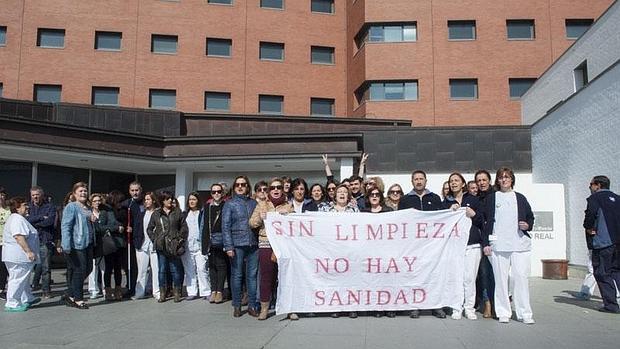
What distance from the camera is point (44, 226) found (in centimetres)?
1009

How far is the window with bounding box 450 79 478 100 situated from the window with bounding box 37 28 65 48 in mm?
22933

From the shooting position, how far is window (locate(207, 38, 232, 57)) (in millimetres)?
31422

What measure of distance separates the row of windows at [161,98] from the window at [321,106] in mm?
2058

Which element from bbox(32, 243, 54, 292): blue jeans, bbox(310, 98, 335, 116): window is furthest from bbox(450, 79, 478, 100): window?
bbox(32, 243, 54, 292): blue jeans

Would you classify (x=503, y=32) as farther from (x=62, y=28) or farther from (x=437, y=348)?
(x=437, y=348)

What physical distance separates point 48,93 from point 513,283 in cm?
2963

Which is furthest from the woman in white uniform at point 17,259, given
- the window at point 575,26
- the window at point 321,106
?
the window at point 575,26

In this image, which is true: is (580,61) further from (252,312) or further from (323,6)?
(323,6)

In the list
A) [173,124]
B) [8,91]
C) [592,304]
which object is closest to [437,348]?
[592,304]

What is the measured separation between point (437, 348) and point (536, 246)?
9.25m

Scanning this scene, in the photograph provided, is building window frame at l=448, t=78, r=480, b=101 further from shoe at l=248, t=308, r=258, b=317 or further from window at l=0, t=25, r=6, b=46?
window at l=0, t=25, r=6, b=46

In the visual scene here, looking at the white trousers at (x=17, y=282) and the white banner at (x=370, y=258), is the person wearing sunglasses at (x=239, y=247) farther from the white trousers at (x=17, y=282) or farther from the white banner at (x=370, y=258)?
the white trousers at (x=17, y=282)

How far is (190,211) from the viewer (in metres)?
10.0

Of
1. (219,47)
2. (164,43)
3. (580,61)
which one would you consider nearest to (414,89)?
(219,47)
